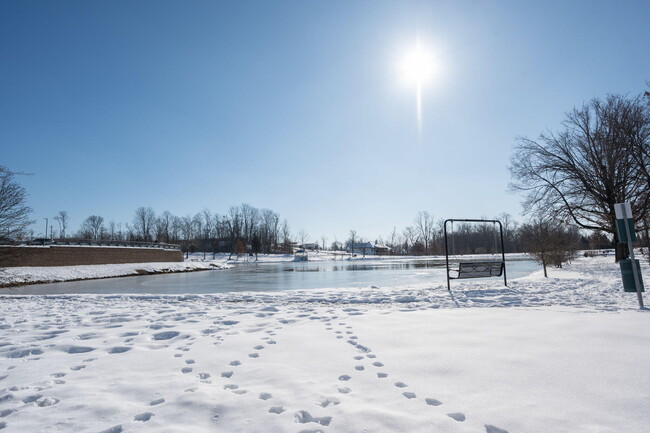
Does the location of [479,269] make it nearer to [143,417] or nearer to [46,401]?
[143,417]

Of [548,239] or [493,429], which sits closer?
[493,429]

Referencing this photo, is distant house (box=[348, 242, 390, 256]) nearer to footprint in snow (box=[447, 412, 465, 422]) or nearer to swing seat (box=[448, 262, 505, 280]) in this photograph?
swing seat (box=[448, 262, 505, 280])

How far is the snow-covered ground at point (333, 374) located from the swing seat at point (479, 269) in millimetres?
4760

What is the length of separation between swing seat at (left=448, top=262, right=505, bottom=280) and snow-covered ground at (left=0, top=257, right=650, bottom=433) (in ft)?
15.6

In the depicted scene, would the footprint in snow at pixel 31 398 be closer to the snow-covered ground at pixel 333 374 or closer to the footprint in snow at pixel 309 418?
the snow-covered ground at pixel 333 374

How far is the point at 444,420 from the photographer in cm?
254

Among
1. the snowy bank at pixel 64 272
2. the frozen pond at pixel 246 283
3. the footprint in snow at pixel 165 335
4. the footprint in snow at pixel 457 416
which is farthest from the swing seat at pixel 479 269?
the snowy bank at pixel 64 272

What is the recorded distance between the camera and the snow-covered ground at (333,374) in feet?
8.50

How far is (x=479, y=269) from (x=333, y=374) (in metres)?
9.92

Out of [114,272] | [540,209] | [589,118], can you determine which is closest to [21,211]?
[114,272]

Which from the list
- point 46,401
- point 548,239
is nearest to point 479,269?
point 46,401

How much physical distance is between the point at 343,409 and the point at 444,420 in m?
0.77

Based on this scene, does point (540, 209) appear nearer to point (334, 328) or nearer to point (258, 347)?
point (334, 328)

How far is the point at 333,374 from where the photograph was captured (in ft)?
11.8
